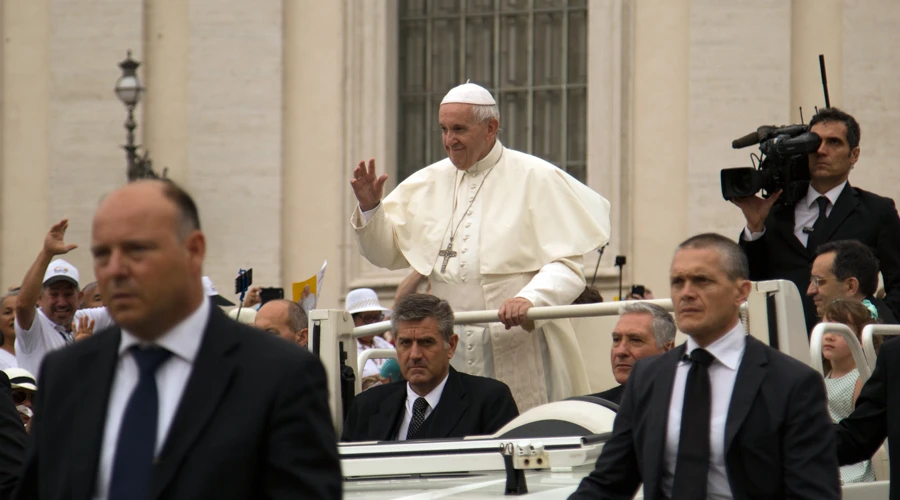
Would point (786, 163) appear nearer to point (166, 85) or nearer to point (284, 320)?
point (284, 320)

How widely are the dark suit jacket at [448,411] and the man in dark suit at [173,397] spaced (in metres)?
3.69

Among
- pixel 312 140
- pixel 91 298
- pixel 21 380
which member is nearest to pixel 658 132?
pixel 312 140

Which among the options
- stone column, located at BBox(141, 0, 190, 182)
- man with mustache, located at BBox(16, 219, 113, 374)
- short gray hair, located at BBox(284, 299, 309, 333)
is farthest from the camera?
stone column, located at BBox(141, 0, 190, 182)

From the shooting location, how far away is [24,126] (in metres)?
20.1

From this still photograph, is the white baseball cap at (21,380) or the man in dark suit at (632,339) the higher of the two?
the man in dark suit at (632,339)

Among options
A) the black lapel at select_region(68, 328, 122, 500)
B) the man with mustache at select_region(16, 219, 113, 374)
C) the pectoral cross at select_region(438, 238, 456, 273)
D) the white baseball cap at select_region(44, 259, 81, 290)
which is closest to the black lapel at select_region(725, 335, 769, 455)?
the black lapel at select_region(68, 328, 122, 500)

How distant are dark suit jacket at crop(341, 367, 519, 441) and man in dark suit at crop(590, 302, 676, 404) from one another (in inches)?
19.1

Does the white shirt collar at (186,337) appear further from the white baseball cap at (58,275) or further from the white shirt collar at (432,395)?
the white baseball cap at (58,275)

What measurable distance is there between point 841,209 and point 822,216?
9 centimetres

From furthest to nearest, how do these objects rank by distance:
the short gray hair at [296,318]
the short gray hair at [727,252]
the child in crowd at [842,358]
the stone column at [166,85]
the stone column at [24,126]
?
the stone column at [24,126], the stone column at [166,85], the short gray hair at [296,318], the child in crowd at [842,358], the short gray hair at [727,252]

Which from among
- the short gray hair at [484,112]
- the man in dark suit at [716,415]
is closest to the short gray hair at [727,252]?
the man in dark suit at [716,415]

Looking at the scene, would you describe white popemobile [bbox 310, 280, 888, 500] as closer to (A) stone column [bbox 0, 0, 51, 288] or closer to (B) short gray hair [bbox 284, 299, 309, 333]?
(B) short gray hair [bbox 284, 299, 309, 333]

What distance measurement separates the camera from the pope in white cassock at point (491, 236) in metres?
7.42

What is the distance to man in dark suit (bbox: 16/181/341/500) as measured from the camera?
3219 millimetres
